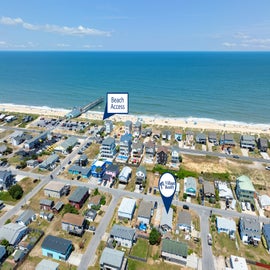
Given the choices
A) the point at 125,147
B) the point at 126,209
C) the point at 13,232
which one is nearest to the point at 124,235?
the point at 126,209

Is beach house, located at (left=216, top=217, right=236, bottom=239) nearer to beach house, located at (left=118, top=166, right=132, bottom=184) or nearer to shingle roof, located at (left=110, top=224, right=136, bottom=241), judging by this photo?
shingle roof, located at (left=110, top=224, right=136, bottom=241)

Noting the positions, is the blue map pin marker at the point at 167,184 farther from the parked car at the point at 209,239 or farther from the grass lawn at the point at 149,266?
the parked car at the point at 209,239

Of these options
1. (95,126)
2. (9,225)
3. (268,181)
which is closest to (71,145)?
(95,126)

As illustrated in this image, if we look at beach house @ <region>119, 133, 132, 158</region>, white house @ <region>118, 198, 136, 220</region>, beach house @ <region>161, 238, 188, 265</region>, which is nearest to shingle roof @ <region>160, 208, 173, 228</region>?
beach house @ <region>161, 238, 188, 265</region>

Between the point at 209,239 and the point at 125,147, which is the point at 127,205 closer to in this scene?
the point at 209,239

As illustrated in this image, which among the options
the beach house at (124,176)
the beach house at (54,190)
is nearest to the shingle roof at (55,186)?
the beach house at (54,190)

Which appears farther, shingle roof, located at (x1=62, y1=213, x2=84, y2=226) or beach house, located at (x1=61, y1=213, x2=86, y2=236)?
shingle roof, located at (x1=62, y1=213, x2=84, y2=226)

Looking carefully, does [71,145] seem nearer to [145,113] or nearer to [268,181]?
[145,113]
